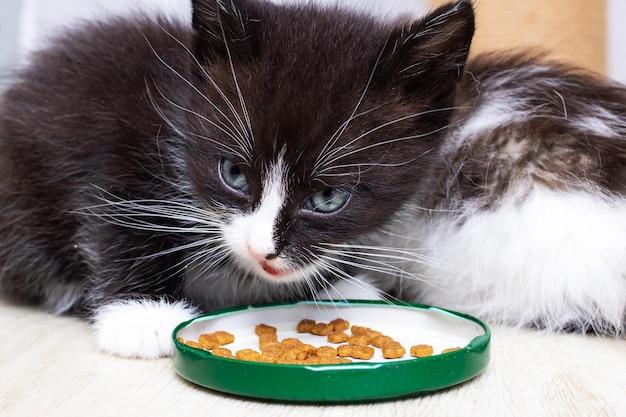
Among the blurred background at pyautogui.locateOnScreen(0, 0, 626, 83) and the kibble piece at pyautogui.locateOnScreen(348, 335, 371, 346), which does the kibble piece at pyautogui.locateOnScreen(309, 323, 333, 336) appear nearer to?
the kibble piece at pyautogui.locateOnScreen(348, 335, 371, 346)

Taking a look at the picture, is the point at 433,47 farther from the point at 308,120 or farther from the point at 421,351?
the point at 421,351

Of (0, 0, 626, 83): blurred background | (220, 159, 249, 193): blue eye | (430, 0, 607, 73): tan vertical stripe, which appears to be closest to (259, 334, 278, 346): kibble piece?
(220, 159, 249, 193): blue eye

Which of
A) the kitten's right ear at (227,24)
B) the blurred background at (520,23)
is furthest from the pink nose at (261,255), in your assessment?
the blurred background at (520,23)

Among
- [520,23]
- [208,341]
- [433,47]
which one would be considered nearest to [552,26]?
[520,23]

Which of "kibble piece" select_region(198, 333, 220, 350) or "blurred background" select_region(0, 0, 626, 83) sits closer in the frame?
"kibble piece" select_region(198, 333, 220, 350)

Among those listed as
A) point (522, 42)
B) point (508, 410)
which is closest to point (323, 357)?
point (508, 410)

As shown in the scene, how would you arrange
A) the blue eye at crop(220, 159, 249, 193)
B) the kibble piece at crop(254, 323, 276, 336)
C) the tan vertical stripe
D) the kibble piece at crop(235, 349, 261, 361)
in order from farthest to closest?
the tan vertical stripe, the kibble piece at crop(254, 323, 276, 336), the blue eye at crop(220, 159, 249, 193), the kibble piece at crop(235, 349, 261, 361)

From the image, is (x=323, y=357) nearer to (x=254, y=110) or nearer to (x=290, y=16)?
(x=254, y=110)
